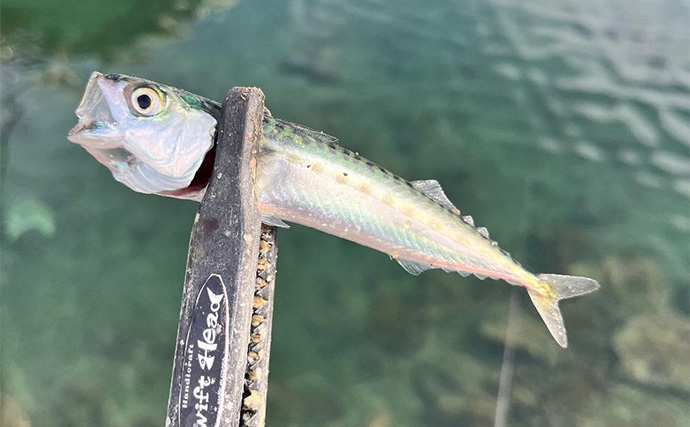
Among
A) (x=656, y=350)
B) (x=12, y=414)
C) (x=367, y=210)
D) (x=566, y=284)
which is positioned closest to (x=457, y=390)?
(x=566, y=284)

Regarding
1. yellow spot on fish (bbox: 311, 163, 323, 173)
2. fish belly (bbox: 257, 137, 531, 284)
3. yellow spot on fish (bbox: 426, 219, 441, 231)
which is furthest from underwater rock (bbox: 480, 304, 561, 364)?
yellow spot on fish (bbox: 311, 163, 323, 173)

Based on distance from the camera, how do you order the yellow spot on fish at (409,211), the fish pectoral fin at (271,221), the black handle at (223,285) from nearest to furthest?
the black handle at (223,285) < the fish pectoral fin at (271,221) < the yellow spot on fish at (409,211)

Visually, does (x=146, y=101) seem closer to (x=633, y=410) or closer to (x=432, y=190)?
(x=432, y=190)

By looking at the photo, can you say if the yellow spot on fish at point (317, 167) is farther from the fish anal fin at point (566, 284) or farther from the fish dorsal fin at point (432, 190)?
the fish anal fin at point (566, 284)

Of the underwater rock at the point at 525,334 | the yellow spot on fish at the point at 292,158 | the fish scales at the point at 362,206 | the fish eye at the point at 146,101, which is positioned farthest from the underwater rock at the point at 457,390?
the fish eye at the point at 146,101

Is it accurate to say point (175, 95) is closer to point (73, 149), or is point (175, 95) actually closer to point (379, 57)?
point (73, 149)

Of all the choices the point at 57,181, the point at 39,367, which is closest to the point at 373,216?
the point at 39,367
